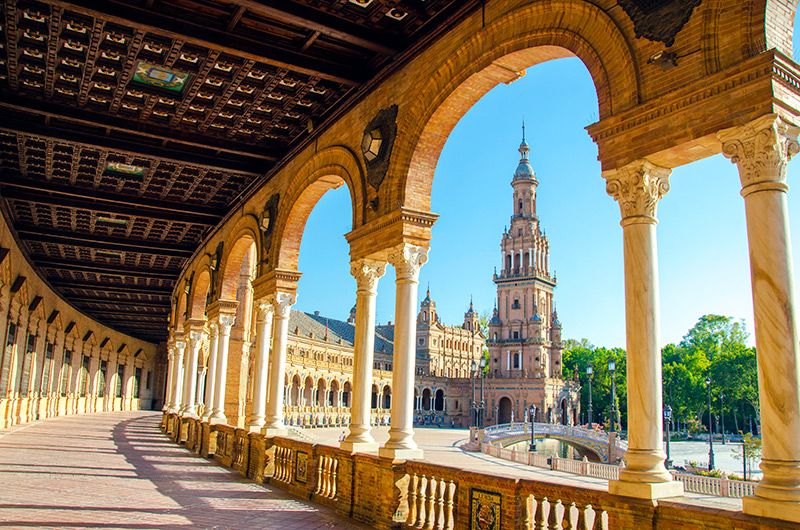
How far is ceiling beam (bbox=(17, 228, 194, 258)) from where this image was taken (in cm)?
2175

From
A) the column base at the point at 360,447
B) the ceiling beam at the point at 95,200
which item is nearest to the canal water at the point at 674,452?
the ceiling beam at the point at 95,200

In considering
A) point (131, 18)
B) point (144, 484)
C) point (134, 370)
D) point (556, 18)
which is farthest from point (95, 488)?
point (134, 370)

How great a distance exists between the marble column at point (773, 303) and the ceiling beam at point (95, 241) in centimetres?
2097

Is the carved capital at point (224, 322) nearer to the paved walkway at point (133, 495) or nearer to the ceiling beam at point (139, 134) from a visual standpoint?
the paved walkway at point (133, 495)

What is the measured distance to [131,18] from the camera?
30.3ft

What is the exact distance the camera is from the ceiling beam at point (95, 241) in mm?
21750

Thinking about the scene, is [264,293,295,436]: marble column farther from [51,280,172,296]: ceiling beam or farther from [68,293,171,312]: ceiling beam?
[68,293,171,312]: ceiling beam

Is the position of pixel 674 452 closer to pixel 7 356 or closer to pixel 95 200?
pixel 7 356

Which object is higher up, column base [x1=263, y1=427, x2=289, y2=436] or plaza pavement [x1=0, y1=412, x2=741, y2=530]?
column base [x1=263, y1=427, x2=289, y2=436]

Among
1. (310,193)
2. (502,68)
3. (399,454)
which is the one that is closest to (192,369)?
(310,193)

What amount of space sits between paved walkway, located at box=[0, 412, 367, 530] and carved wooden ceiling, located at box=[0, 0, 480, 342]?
21.9ft

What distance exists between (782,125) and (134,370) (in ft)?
180

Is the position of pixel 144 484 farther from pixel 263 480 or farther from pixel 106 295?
pixel 106 295

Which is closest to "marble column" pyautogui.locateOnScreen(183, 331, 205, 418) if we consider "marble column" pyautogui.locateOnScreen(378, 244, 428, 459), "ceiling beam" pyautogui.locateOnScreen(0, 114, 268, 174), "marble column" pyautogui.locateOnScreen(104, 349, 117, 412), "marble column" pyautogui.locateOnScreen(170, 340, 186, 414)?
"marble column" pyautogui.locateOnScreen(170, 340, 186, 414)
